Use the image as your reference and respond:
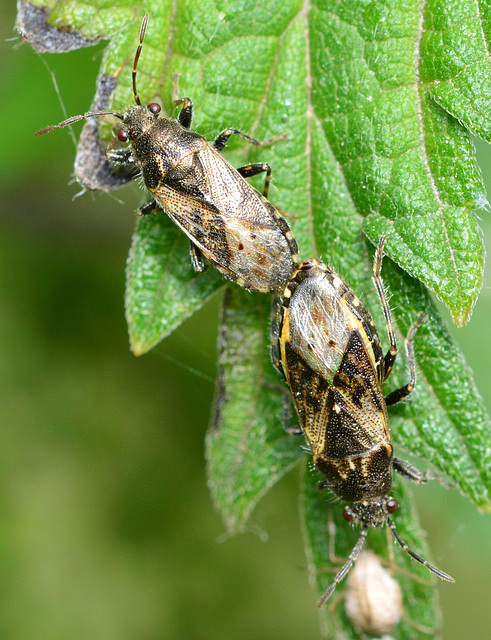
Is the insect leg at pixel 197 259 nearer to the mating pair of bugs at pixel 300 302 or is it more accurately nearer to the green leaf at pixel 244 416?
the mating pair of bugs at pixel 300 302

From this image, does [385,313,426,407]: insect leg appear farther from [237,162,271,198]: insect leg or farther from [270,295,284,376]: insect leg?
[237,162,271,198]: insect leg

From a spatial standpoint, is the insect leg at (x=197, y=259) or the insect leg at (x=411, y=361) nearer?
the insect leg at (x=411, y=361)

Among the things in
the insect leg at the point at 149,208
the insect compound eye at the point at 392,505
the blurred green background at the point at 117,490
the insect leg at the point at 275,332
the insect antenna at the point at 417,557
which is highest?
the insect leg at the point at 149,208

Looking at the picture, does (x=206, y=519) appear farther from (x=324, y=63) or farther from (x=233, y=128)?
(x=324, y=63)

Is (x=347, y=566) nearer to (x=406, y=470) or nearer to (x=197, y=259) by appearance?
(x=406, y=470)

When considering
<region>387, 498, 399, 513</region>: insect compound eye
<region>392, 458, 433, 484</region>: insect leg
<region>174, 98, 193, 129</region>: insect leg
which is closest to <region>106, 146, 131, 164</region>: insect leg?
<region>174, 98, 193, 129</region>: insect leg

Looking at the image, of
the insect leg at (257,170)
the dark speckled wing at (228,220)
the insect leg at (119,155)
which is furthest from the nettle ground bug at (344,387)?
the insect leg at (119,155)

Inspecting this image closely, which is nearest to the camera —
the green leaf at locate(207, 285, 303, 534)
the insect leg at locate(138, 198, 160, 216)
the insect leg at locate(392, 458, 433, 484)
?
the insect leg at locate(138, 198, 160, 216)

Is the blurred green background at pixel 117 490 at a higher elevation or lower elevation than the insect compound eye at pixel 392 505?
lower
